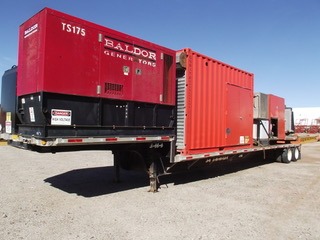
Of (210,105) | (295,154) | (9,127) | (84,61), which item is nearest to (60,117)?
(84,61)

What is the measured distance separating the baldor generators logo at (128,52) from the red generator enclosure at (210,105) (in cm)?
107

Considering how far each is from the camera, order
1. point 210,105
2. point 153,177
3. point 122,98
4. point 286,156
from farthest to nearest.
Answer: point 286,156 < point 210,105 < point 153,177 < point 122,98

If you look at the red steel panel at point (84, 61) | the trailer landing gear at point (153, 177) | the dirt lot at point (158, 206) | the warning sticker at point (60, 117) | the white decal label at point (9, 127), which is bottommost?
the dirt lot at point (158, 206)

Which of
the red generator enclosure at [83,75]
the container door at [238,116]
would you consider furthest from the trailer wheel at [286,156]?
the red generator enclosure at [83,75]

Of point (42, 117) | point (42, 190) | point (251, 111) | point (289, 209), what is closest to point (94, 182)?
point (42, 190)

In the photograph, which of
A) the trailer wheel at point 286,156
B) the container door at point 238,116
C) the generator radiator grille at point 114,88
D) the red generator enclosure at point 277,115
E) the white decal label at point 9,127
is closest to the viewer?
the generator radiator grille at point 114,88

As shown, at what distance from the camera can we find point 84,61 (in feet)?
21.2

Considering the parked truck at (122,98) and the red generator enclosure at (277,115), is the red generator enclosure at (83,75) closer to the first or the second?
the parked truck at (122,98)

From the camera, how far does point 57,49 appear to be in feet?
19.9

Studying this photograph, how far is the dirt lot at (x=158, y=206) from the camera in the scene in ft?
16.9

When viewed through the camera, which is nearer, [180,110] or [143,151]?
[143,151]

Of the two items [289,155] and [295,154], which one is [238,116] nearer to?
[289,155]

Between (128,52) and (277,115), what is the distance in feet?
31.4

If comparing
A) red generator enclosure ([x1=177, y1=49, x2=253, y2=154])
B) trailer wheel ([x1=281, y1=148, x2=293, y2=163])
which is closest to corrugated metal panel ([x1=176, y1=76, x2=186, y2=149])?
red generator enclosure ([x1=177, y1=49, x2=253, y2=154])
